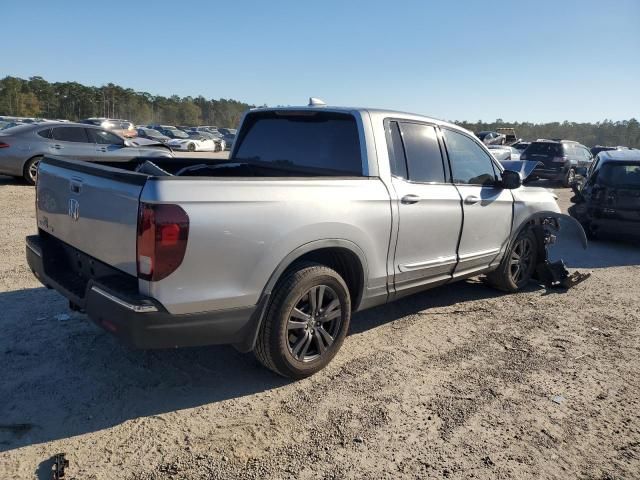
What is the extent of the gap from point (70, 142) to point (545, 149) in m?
15.7

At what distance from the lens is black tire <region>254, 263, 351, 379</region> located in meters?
3.17

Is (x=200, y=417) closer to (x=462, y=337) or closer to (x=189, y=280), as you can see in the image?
(x=189, y=280)

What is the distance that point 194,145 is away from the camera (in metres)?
32.4

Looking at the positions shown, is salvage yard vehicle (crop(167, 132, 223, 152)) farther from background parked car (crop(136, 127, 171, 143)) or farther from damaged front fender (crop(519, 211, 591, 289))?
damaged front fender (crop(519, 211, 591, 289))

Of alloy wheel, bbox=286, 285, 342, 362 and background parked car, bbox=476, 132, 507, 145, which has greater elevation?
background parked car, bbox=476, 132, 507, 145

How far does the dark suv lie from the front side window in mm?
14209

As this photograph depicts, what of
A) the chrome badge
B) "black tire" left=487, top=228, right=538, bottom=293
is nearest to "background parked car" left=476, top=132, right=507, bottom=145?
"black tire" left=487, top=228, right=538, bottom=293

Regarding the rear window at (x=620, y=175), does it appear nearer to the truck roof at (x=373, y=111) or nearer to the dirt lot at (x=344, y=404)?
the dirt lot at (x=344, y=404)

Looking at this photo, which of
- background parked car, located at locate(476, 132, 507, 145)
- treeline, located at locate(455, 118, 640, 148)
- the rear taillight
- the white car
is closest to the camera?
the rear taillight

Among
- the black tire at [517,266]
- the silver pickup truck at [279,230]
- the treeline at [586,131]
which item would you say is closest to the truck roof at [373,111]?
the silver pickup truck at [279,230]

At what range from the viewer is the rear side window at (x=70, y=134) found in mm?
11305

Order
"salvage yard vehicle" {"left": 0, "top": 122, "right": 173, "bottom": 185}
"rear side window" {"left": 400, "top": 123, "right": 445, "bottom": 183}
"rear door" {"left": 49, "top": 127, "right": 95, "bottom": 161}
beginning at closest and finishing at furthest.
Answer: "rear side window" {"left": 400, "top": 123, "right": 445, "bottom": 183} < "salvage yard vehicle" {"left": 0, "top": 122, "right": 173, "bottom": 185} < "rear door" {"left": 49, "top": 127, "right": 95, "bottom": 161}

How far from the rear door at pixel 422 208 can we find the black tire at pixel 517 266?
3.86 feet

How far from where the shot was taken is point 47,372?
3375 millimetres
